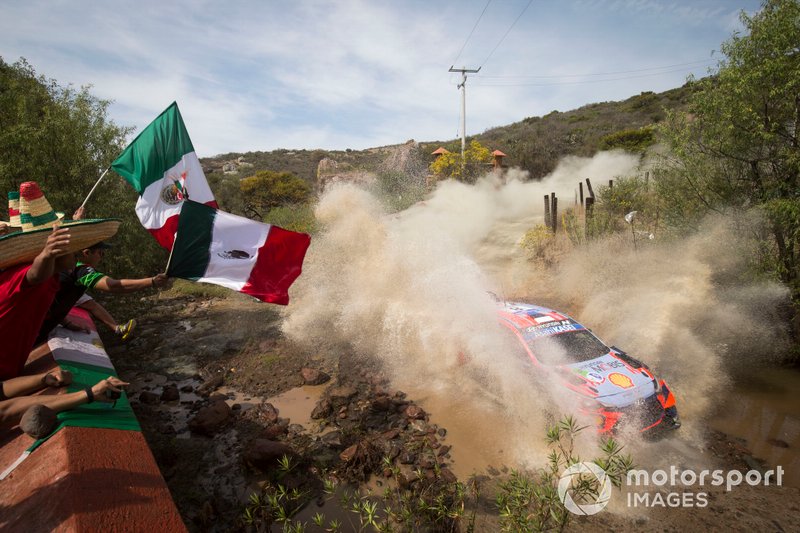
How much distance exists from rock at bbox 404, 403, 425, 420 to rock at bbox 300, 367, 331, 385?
7.15ft

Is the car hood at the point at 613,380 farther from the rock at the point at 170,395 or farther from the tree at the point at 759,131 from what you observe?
the rock at the point at 170,395

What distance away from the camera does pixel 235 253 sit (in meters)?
4.92

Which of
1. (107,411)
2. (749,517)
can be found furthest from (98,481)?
(749,517)

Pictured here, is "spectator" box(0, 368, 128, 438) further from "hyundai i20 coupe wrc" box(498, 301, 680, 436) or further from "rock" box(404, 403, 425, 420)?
"hyundai i20 coupe wrc" box(498, 301, 680, 436)

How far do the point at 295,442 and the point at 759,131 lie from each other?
1081cm

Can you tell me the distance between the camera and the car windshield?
6.38 meters

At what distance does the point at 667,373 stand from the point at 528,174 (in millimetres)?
28442

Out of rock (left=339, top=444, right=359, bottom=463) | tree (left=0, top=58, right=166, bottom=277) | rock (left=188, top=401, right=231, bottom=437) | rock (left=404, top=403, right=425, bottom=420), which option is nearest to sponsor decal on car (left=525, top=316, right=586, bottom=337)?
rock (left=404, top=403, right=425, bottom=420)

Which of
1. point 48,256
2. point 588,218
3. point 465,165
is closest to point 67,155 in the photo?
point 48,256

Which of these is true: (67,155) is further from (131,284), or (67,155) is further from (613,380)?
(613,380)

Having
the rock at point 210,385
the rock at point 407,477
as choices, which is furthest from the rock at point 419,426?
the rock at point 210,385

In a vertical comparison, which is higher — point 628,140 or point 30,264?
point 628,140

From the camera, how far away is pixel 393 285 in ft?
39.4

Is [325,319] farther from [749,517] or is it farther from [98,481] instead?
[749,517]
